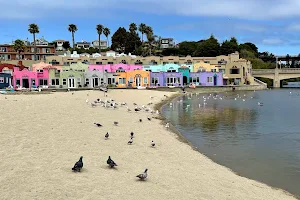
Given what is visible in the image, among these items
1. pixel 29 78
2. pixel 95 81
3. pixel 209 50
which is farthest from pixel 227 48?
pixel 29 78

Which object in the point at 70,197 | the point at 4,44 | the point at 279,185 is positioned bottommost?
the point at 279,185

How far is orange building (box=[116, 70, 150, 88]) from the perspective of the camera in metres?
81.2

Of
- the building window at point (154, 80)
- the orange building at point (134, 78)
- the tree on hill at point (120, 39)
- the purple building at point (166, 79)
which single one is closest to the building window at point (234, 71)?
the purple building at point (166, 79)

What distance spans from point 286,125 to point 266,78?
91.5m

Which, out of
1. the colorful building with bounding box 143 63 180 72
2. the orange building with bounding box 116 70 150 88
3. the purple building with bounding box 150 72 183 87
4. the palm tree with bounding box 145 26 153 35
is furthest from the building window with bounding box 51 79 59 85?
the palm tree with bounding box 145 26 153 35

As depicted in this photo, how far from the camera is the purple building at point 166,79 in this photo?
8369cm

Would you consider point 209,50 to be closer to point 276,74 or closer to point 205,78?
point 276,74

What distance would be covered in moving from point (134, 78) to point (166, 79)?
832cm

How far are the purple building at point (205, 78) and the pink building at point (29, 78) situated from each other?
1387 inches

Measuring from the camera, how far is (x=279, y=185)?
519 inches

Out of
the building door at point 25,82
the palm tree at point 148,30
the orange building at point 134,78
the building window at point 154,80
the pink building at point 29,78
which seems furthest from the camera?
the palm tree at point 148,30

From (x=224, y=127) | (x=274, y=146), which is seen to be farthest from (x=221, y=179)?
(x=224, y=127)

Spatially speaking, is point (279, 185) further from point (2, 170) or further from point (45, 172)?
point (2, 170)

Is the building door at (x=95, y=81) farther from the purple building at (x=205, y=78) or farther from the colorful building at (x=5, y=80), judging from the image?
the purple building at (x=205, y=78)
